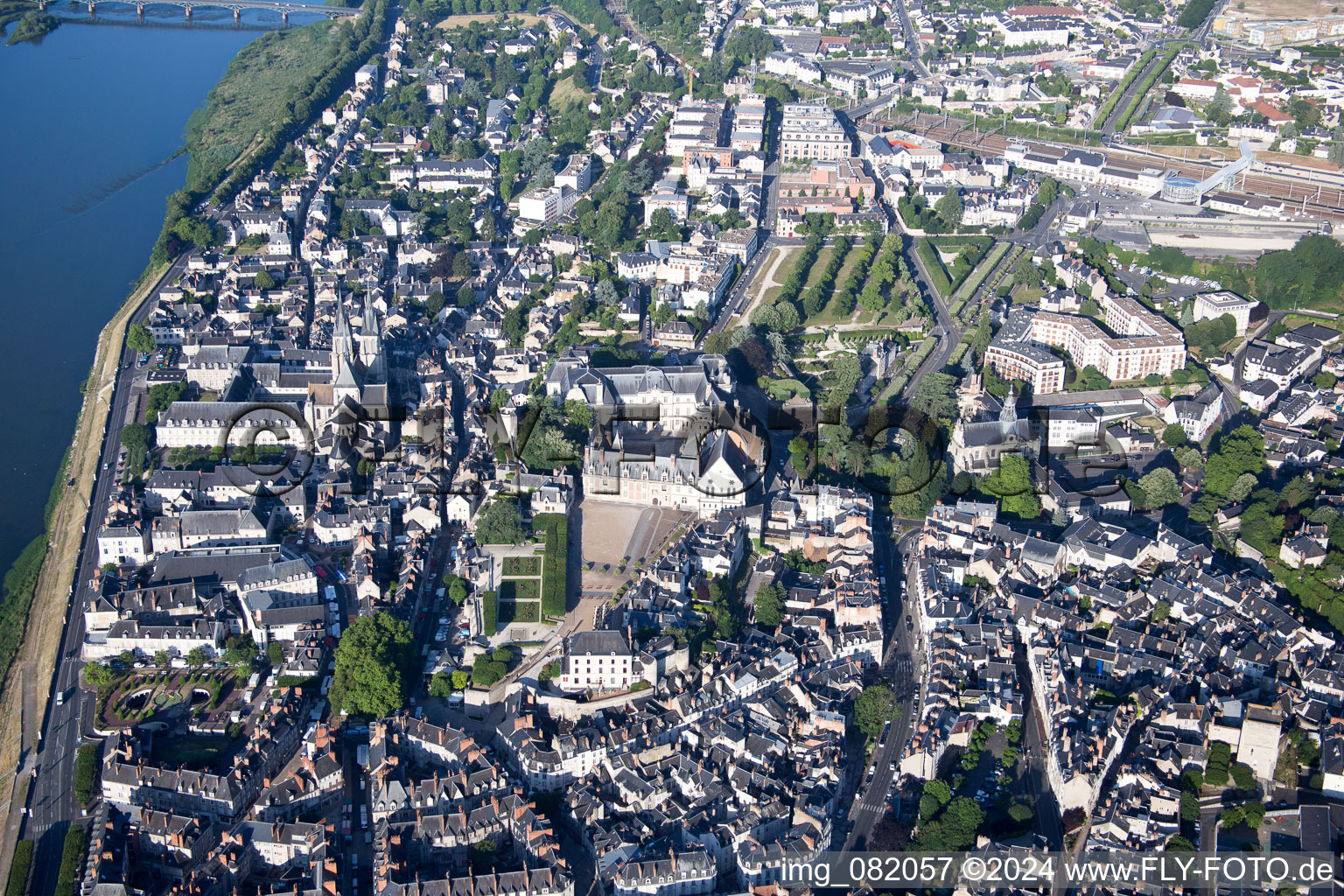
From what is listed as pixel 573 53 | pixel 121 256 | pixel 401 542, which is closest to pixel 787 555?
pixel 401 542

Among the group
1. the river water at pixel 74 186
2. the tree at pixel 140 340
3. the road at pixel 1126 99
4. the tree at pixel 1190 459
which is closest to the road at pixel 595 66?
the river water at pixel 74 186

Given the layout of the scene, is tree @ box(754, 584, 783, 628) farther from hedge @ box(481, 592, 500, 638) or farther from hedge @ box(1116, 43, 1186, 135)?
hedge @ box(1116, 43, 1186, 135)

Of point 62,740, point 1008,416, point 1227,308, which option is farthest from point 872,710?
point 1227,308

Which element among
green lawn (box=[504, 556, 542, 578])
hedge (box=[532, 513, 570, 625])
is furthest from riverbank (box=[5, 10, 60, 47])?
green lawn (box=[504, 556, 542, 578])

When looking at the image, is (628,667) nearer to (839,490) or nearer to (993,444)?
(839,490)

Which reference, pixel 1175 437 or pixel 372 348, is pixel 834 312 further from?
pixel 372 348

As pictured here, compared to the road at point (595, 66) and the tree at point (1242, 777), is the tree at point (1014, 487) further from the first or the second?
the road at point (595, 66)
